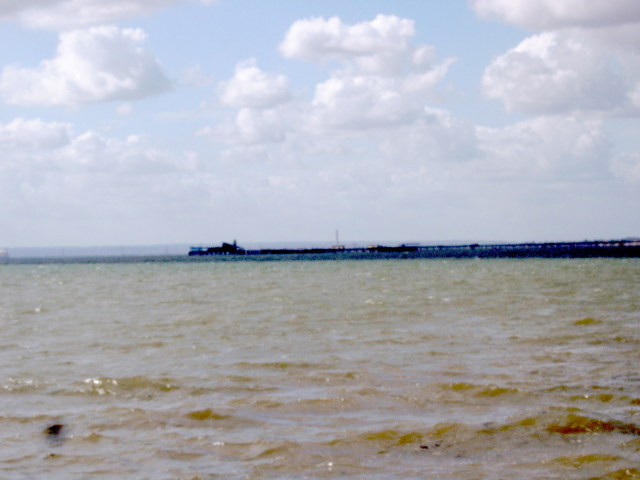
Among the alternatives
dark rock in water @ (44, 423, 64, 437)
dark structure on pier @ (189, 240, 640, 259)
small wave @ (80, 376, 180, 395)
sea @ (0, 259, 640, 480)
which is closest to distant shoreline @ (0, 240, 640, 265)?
dark structure on pier @ (189, 240, 640, 259)

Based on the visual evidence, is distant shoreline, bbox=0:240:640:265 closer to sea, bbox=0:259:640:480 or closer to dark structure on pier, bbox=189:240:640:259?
dark structure on pier, bbox=189:240:640:259

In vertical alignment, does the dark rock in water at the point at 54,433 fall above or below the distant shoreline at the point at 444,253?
below

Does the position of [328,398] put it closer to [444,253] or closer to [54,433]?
[54,433]

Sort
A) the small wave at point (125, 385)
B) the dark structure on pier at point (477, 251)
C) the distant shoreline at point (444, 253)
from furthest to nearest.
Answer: the distant shoreline at point (444, 253) → the dark structure on pier at point (477, 251) → the small wave at point (125, 385)

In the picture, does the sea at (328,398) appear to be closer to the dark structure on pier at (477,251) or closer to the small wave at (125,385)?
the small wave at (125,385)

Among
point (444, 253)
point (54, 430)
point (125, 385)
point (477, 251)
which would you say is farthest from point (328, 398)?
point (477, 251)

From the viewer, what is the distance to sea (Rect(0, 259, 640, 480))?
Result: 11.7 metres

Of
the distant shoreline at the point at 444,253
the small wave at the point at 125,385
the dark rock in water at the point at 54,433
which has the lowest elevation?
the dark rock in water at the point at 54,433

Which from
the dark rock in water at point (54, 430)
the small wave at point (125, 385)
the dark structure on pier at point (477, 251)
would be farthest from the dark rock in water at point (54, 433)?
the dark structure on pier at point (477, 251)

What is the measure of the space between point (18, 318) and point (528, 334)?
23.2 m

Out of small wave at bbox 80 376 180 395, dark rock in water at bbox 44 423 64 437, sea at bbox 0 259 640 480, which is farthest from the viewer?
small wave at bbox 80 376 180 395

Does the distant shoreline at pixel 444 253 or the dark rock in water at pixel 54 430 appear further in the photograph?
the distant shoreline at pixel 444 253

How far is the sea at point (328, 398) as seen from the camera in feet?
38.3

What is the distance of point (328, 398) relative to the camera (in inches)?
634
